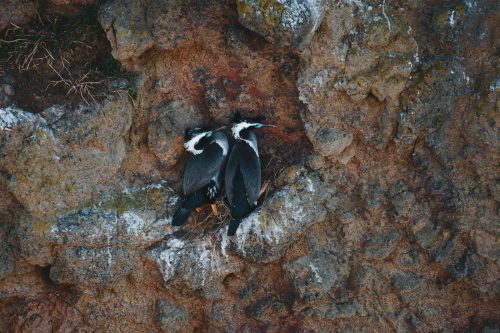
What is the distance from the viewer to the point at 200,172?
564 centimetres

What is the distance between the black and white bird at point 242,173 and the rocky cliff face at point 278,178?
→ 17cm

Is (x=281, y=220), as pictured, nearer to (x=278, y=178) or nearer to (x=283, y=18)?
(x=278, y=178)

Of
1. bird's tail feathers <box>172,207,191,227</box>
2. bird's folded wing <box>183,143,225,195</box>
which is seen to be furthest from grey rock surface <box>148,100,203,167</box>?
bird's tail feathers <box>172,207,191,227</box>

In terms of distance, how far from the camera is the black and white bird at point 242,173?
18.1 feet

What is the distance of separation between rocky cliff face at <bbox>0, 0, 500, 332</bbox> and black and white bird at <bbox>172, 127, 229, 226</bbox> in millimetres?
158

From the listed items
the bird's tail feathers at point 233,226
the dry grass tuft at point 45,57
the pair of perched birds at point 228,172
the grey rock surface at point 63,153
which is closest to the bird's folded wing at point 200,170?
the pair of perched birds at point 228,172

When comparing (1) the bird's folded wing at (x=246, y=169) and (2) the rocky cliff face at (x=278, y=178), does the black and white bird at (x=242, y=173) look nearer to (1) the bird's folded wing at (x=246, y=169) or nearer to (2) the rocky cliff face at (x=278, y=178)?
(1) the bird's folded wing at (x=246, y=169)

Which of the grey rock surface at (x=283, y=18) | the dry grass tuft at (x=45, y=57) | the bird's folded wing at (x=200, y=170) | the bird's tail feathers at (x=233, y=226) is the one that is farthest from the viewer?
the bird's folded wing at (x=200, y=170)

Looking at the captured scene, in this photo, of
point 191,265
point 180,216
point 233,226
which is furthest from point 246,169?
point 191,265

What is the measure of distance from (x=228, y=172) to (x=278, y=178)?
0.49 metres

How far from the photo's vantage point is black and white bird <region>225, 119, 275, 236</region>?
5.51m

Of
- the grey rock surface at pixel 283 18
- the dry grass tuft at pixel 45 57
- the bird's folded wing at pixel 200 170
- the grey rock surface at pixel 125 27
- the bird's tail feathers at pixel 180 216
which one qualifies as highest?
the grey rock surface at pixel 283 18

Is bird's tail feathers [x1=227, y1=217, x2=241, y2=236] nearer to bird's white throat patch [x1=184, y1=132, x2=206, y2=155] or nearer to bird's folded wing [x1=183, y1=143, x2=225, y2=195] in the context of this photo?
bird's folded wing [x1=183, y1=143, x2=225, y2=195]

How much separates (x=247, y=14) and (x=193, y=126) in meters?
1.31
